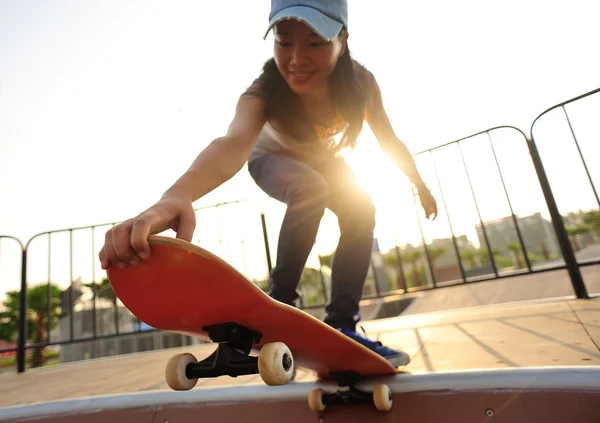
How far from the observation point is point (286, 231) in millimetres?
1326

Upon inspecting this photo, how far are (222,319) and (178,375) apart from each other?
165mm

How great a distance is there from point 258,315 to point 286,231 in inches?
22.5

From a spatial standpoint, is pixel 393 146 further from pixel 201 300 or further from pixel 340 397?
pixel 201 300

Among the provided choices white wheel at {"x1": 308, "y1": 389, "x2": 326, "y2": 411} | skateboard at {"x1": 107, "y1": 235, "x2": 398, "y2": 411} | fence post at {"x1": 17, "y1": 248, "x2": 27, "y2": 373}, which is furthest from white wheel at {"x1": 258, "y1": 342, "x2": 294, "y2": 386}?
fence post at {"x1": 17, "y1": 248, "x2": 27, "y2": 373}

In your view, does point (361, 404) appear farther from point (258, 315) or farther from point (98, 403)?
point (98, 403)

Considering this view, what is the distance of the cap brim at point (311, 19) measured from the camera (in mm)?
1104

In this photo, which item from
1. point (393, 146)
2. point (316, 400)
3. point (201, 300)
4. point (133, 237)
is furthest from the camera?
point (393, 146)

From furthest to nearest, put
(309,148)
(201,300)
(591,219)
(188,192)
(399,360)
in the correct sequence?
(591,219), (309,148), (399,360), (188,192), (201,300)

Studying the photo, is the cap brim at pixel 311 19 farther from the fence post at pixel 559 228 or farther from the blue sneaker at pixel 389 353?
the fence post at pixel 559 228

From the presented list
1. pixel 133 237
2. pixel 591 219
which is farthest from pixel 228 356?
pixel 591 219

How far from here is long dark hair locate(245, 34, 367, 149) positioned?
1.40 m

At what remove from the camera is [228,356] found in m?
0.77

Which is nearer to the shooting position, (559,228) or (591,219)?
Answer: (559,228)

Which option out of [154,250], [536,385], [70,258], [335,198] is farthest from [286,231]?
[70,258]
